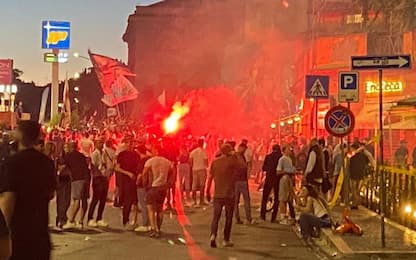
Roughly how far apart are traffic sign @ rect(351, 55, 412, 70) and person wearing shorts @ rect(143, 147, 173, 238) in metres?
3.98

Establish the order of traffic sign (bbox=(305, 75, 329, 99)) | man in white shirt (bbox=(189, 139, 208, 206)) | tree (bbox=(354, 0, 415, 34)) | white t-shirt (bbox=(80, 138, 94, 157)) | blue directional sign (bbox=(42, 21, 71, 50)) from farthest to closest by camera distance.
→ 1. blue directional sign (bbox=(42, 21, 71, 50))
2. tree (bbox=(354, 0, 415, 34))
3. white t-shirt (bbox=(80, 138, 94, 157))
4. man in white shirt (bbox=(189, 139, 208, 206))
5. traffic sign (bbox=(305, 75, 329, 99))

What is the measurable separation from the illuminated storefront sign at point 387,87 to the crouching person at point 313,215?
20.6 metres

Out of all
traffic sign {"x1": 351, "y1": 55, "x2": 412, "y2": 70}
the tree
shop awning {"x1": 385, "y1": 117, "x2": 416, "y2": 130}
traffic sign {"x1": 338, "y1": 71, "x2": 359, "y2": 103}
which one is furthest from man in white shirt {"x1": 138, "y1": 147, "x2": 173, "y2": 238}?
the tree

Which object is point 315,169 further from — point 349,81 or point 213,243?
point 213,243

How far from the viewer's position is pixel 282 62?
60625 mm

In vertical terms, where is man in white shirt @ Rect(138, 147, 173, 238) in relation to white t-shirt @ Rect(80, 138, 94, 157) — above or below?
below

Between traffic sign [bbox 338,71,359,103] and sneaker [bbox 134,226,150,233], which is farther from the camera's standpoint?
sneaker [bbox 134,226,150,233]

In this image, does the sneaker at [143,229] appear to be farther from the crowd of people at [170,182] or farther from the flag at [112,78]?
the flag at [112,78]

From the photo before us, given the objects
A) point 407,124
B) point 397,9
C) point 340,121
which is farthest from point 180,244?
point 397,9

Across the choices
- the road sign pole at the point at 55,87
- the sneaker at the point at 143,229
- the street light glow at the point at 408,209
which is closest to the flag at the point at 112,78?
the road sign pole at the point at 55,87

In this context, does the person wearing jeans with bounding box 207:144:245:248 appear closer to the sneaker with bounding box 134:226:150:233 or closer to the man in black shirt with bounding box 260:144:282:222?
the sneaker with bounding box 134:226:150:233

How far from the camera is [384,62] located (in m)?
11.9

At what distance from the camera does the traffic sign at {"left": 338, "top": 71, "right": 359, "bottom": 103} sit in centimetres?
1350

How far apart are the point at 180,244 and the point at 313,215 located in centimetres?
248
